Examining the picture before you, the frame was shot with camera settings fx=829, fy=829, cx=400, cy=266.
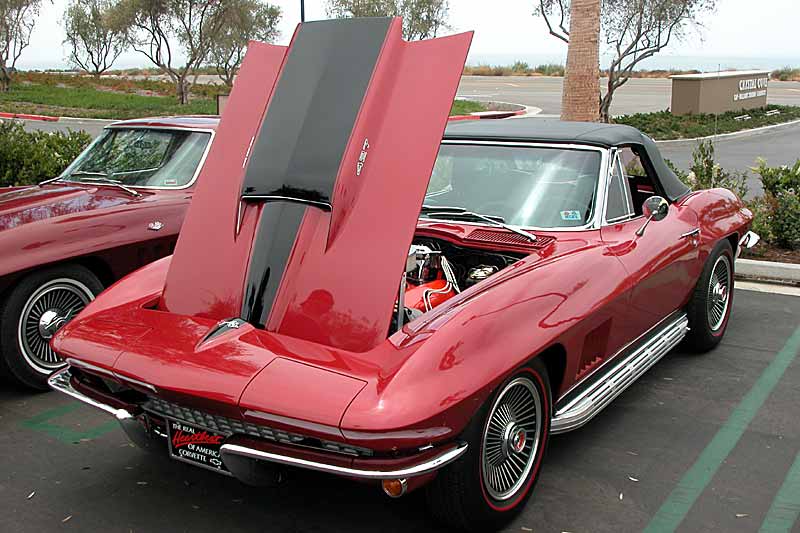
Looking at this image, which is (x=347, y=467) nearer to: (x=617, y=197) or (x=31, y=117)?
(x=617, y=197)

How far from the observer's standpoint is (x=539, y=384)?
3.61 metres

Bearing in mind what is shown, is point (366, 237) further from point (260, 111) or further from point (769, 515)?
point (769, 515)

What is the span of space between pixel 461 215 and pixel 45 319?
2.67 m

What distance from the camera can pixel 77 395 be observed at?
3.66 meters

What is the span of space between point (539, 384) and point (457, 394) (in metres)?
0.72

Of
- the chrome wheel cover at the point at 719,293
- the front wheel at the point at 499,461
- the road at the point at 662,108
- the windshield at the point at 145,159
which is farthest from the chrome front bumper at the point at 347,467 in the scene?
the road at the point at 662,108

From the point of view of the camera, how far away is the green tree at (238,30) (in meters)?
31.0

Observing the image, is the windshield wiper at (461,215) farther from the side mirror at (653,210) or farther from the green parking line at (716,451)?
the green parking line at (716,451)

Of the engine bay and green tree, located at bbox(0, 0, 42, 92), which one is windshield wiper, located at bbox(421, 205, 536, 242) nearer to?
the engine bay

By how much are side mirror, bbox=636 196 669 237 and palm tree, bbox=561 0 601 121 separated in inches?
223

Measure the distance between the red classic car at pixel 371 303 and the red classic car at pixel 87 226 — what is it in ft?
3.54

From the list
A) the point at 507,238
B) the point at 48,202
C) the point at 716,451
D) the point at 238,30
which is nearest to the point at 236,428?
the point at 507,238

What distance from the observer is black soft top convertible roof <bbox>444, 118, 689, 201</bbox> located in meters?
4.97

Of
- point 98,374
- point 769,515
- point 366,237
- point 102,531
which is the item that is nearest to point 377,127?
point 366,237
